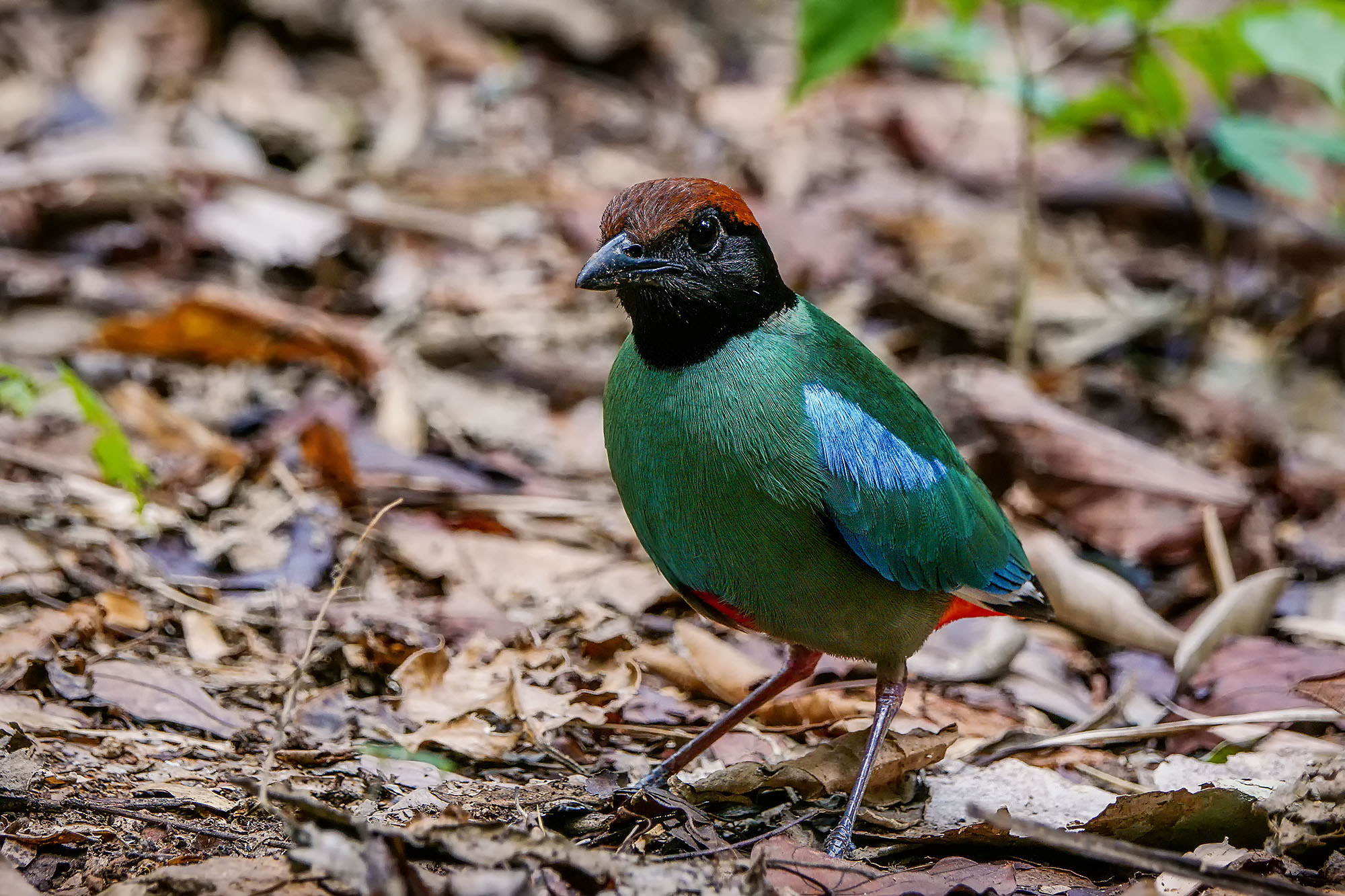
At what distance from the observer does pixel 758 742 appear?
4113 mm

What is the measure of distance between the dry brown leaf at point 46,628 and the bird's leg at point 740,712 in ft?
5.14

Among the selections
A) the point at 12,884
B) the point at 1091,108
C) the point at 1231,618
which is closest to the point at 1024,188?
the point at 1091,108

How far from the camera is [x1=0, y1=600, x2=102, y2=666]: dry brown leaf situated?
3.75 metres

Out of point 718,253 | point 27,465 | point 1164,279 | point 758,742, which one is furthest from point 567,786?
point 1164,279

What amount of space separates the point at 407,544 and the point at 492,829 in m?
2.41

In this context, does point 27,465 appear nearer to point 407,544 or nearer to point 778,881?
point 407,544

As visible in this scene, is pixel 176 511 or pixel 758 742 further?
pixel 176 511

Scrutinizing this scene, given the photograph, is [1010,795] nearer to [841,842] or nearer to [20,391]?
[841,842]

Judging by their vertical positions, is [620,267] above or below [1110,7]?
below

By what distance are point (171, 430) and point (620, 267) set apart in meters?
2.66

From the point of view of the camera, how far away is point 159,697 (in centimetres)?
368

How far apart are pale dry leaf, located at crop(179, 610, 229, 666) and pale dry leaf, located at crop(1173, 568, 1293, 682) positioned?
2862 millimetres

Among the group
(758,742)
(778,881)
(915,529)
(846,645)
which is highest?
(915,529)

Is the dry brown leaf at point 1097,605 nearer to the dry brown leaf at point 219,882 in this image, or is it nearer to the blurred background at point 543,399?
the blurred background at point 543,399
